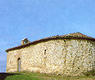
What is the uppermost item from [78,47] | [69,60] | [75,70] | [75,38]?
[75,38]

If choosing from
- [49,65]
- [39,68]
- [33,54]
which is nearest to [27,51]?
[33,54]

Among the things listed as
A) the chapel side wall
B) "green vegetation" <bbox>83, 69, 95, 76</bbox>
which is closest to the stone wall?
the chapel side wall

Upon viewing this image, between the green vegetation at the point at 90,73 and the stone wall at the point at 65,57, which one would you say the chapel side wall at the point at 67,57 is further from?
the green vegetation at the point at 90,73

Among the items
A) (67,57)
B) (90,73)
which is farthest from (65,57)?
(90,73)

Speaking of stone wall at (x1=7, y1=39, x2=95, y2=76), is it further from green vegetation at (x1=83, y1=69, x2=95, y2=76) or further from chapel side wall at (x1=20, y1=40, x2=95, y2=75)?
green vegetation at (x1=83, y1=69, x2=95, y2=76)

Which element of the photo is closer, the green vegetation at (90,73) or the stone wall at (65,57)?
the stone wall at (65,57)

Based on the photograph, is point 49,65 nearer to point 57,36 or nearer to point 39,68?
point 39,68

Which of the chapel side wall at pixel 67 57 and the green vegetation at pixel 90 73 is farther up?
the chapel side wall at pixel 67 57

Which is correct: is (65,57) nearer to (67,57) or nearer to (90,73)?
(67,57)

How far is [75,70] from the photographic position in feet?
45.1

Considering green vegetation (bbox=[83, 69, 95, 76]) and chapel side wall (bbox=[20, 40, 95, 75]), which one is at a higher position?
chapel side wall (bbox=[20, 40, 95, 75])

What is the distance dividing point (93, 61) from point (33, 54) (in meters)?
6.64

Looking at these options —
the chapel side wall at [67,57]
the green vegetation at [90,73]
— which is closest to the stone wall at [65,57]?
the chapel side wall at [67,57]

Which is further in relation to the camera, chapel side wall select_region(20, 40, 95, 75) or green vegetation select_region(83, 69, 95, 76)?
green vegetation select_region(83, 69, 95, 76)
